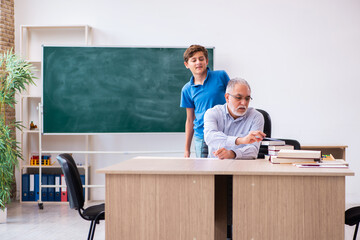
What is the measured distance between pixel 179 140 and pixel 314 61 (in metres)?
2.07

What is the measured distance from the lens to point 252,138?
265 centimetres

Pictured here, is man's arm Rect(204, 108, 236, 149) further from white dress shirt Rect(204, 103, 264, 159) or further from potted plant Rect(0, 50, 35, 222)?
potted plant Rect(0, 50, 35, 222)

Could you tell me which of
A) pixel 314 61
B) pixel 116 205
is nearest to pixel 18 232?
pixel 116 205

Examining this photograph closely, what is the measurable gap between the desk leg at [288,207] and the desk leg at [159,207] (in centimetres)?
16

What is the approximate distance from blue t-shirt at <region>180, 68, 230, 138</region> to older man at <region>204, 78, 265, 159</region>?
463 mm

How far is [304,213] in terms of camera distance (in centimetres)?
210

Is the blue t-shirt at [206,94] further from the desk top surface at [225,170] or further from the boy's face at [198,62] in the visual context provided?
the desk top surface at [225,170]

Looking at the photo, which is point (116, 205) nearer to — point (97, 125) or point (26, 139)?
point (97, 125)

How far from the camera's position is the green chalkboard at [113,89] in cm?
545

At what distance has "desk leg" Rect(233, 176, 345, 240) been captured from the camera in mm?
2094

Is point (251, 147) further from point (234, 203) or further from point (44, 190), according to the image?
point (44, 190)

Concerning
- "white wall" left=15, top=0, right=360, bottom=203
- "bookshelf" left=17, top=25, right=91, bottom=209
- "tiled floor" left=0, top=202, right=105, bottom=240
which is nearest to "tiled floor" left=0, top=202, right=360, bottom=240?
"tiled floor" left=0, top=202, right=105, bottom=240

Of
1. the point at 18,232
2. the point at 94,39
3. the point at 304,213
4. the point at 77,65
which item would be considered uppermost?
the point at 94,39

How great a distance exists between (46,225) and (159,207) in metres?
2.79
